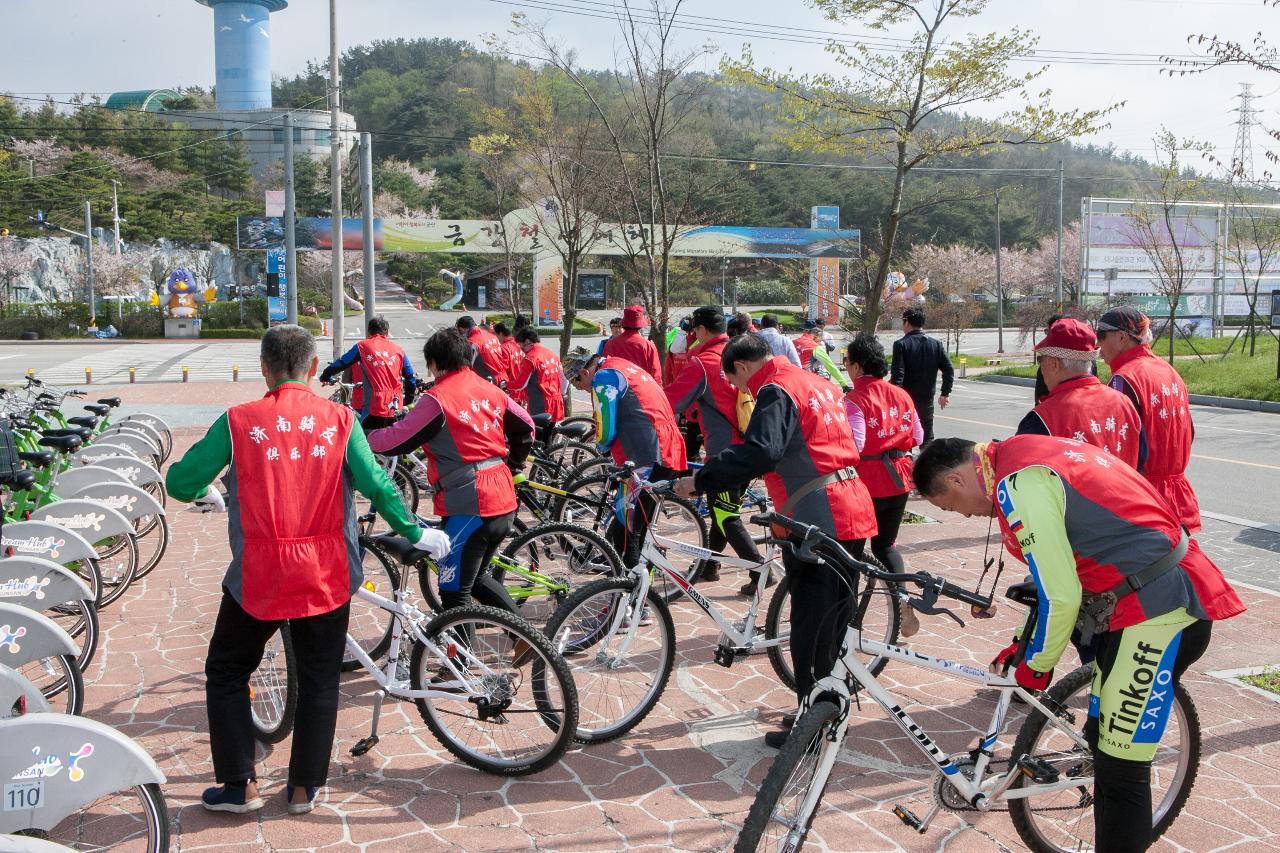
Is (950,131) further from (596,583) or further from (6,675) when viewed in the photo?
(6,675)

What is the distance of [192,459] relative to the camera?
3639 millimetres

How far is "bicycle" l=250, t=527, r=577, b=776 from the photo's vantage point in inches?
162

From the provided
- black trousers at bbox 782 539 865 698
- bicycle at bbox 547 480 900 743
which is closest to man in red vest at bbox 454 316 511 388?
bicycle at bbox 547 480 900 743

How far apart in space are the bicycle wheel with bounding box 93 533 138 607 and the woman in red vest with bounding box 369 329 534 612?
2900 mm

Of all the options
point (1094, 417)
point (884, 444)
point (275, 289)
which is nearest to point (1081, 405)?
point (1094, 417)

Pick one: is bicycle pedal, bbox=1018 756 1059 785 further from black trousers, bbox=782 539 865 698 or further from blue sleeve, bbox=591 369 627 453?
blue sleeve, bbox=591 369 627 453

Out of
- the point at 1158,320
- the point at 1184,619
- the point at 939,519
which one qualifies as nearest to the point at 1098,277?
the point at 1158,320

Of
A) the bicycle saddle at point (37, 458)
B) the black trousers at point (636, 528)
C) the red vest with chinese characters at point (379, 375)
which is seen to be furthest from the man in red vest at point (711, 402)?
the bicycle saddle at point (37, 458)

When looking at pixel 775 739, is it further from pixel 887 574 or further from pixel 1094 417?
pixel 1094 417

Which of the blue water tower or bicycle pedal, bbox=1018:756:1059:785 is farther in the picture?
the blue water tower

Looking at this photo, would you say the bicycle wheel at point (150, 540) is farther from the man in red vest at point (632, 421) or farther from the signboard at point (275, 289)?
the signboard at point (275, 289)

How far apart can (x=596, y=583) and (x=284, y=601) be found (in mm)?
1398

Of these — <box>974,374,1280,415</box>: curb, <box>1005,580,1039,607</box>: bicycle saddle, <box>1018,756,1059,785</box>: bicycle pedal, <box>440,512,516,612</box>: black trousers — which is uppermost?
<box>1005,580,1039,607</box>: bicycle saddle

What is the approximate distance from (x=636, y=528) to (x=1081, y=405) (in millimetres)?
2736
